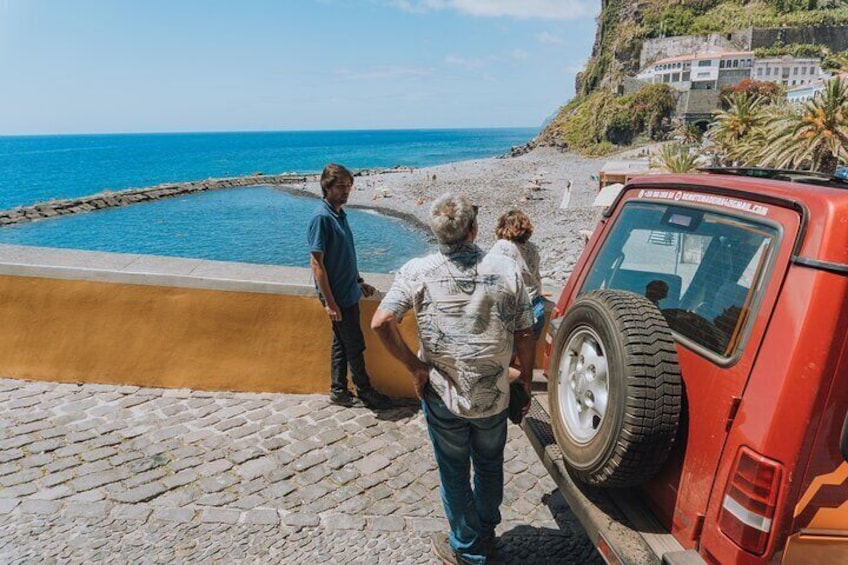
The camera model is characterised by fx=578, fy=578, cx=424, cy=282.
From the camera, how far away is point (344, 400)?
16.7 feet

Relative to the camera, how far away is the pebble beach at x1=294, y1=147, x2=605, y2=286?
1217 inches

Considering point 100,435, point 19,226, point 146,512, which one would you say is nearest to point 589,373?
point 146,512

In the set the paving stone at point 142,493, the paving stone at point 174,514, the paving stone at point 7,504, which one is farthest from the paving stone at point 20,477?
the paving stone at point 174,514

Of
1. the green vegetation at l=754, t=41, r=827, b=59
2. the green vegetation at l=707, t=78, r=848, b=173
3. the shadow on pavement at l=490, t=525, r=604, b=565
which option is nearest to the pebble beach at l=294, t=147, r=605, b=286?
the green vegetation at l=707, t=78, r=848, b=173

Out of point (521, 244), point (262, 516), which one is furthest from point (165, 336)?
point (521, 244)

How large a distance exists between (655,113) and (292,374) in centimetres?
8078

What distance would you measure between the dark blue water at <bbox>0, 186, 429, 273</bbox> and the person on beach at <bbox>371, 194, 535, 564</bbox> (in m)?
28.8

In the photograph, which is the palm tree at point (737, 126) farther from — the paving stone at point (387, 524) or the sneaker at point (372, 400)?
the paving stone at point (387, 524)

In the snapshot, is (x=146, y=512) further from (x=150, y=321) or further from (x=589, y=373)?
(x=589, y=373)

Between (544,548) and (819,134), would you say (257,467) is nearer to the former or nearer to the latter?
(544,548)

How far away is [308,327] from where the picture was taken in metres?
5.18

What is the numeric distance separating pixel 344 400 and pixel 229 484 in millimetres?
1375

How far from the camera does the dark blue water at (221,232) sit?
38.0m

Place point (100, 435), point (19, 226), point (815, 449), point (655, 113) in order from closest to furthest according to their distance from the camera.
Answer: point (815, 449), point (100, 435), point (19, 226), point (655, 113)
